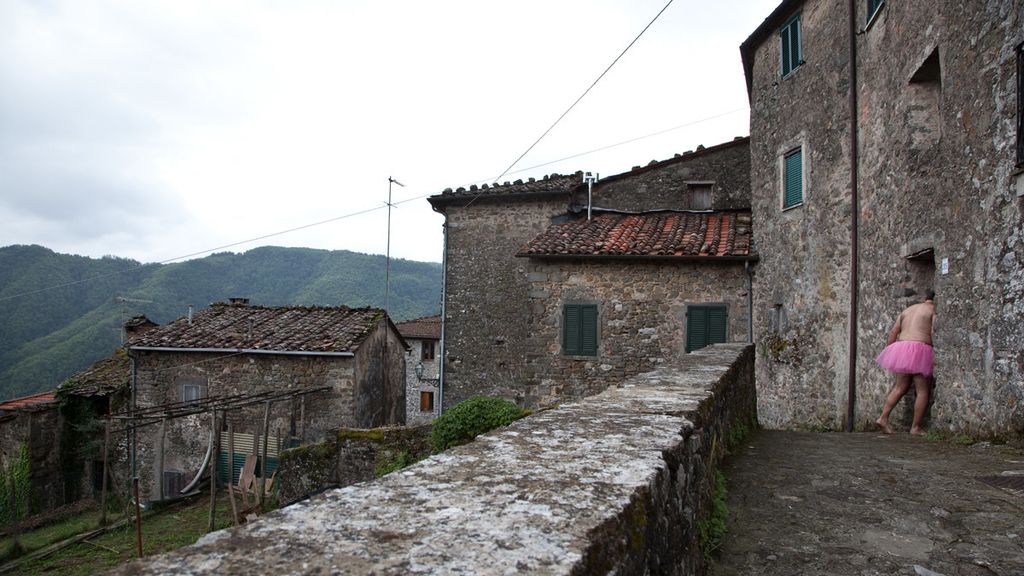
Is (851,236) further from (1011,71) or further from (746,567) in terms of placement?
(746,567)

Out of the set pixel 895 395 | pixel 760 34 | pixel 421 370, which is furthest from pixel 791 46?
pixel 421 370

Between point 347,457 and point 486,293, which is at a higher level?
point 486,293

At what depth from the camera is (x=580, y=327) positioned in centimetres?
1149

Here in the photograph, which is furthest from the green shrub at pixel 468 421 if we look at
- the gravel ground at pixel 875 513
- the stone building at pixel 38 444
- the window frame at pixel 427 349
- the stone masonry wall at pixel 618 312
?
the window frame at pixel 427 349

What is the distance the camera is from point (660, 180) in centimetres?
1337

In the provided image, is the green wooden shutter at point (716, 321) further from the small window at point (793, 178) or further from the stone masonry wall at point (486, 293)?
the stone masonry wall at point (486, 293)

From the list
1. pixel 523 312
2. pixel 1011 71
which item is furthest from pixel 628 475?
pixel 523 312

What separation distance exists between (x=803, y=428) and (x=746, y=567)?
Answer: 7.78 m

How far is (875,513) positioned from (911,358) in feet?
12.4

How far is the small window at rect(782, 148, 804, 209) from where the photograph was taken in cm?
973

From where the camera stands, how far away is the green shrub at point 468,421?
29.9 ft

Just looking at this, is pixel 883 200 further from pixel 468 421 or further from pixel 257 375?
pixel 257 375

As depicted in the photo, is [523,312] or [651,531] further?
[523,312]

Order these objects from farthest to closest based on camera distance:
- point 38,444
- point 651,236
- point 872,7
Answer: point 38,444 < point 651,236 < point 872,7
